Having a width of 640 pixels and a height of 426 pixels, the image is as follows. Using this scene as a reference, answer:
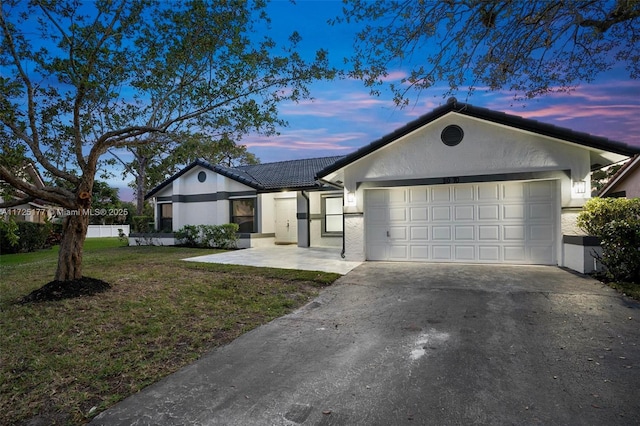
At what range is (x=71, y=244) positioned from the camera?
Answer: 20.0 feet

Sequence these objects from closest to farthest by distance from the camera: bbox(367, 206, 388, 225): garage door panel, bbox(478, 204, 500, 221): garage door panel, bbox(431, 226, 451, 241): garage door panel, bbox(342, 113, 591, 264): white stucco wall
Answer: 1. bbox(342, 113, 591, 264): white stucco wall
2. bbox(478, 204, 500, 221): garage door panel
3. bbox(431, 226, 451, 241): garage door panel
4. bbox(367, 206, 388, 225): garage door panel

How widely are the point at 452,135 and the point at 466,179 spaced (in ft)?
4.34

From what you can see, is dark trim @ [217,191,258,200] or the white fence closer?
dark trim @ [217,191,258,200]

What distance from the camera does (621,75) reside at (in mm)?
6457

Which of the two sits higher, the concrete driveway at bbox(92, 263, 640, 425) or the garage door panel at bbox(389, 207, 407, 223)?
the garage door panel at bbox(389, 207, 407, 223)

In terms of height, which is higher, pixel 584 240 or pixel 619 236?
pixel 619 236

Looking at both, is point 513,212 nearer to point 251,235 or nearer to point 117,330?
point 117,330

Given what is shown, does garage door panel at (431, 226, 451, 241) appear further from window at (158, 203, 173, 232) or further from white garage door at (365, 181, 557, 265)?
window at (158, 203, 173, 232)

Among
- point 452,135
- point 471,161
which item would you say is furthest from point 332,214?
point 471,161

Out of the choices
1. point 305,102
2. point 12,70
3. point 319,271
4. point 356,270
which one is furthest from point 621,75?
point 12,70

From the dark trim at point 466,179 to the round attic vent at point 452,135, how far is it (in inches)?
40.2

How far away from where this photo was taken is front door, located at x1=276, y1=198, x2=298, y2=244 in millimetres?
17656

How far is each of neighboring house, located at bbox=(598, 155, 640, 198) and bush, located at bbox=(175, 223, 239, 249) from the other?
17739mm

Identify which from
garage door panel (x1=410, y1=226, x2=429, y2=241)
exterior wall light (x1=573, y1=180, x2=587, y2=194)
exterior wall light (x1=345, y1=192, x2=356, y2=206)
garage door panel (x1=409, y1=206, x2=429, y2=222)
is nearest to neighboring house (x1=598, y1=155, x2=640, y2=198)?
exterior wall light (x1=573, y1=180, x2=587, y2=194)
